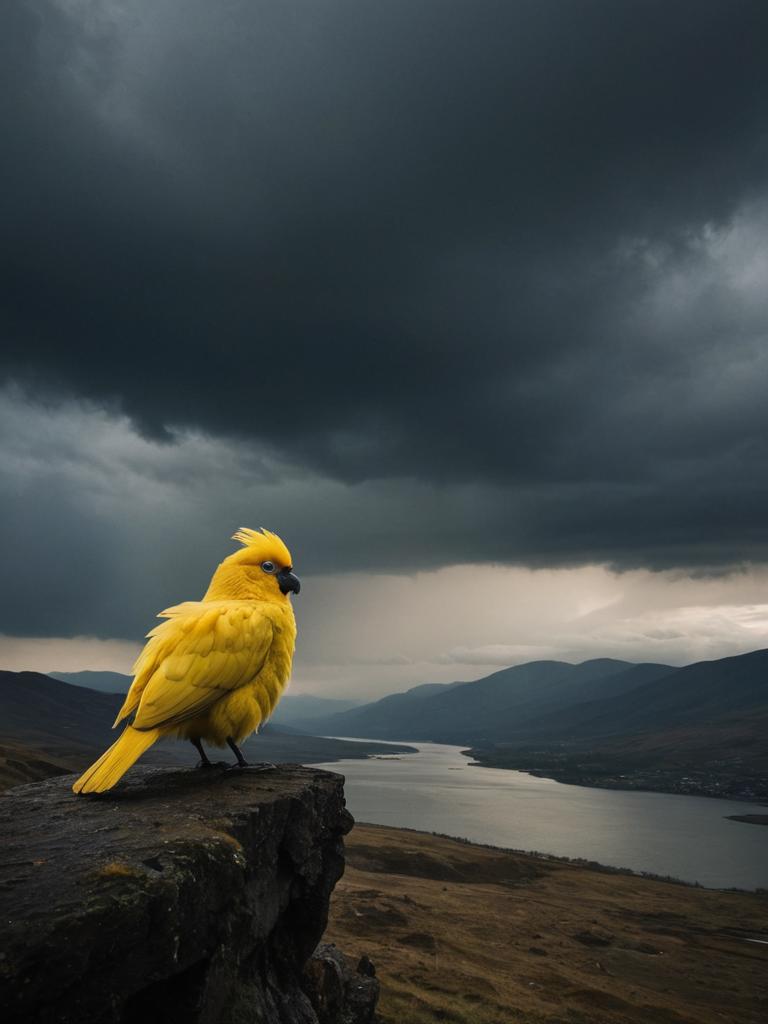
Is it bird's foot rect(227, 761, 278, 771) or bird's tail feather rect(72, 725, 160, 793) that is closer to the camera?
bird's tail feather rect(72, 725, 160, 793)

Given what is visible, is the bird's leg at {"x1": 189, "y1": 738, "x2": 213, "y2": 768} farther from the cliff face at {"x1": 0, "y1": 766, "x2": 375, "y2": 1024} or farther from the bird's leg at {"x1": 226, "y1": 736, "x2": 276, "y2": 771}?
the bird's leg at {"x1": 226, "y1": 736, "x2": 276, "y2": 771}

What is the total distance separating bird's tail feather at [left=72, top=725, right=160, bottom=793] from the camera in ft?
24.2

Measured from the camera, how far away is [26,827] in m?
7.36

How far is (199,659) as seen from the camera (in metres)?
8.13

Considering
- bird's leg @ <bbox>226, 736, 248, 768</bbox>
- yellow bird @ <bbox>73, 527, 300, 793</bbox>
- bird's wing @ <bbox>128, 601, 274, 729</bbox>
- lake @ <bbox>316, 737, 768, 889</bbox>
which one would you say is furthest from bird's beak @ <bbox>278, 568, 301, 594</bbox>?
lake @ <bbox>316, 737, 768, 889</bbox>

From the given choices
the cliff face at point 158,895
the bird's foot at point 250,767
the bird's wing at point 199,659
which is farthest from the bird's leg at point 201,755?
the bird's wing at point 199,659

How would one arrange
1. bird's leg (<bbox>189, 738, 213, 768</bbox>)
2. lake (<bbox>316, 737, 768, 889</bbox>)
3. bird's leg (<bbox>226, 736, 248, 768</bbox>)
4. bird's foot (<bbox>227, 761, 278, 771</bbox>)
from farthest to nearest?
lake (<bbox>316, 737, 768, 889</bbox>) → bird's foot (<bbox>227, 761, 278, 771</bbox>) → bird's leg (<bbox>189, 738, 213, 768</bbox>) → bird's leg (<bbox>226, 736, 248, 768</bbox>)

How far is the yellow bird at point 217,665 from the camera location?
7723mm

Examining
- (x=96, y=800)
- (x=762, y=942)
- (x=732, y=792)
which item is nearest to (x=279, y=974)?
(x=96, y=800)

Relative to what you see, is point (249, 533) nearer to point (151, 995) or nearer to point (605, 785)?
point (151, 995)

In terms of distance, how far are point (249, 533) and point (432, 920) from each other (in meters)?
38.5

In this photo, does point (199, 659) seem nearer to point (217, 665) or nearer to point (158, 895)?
point (217, 665)

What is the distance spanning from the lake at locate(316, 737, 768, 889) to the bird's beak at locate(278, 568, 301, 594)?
83.7 meters

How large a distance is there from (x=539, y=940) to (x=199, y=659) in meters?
41.9
